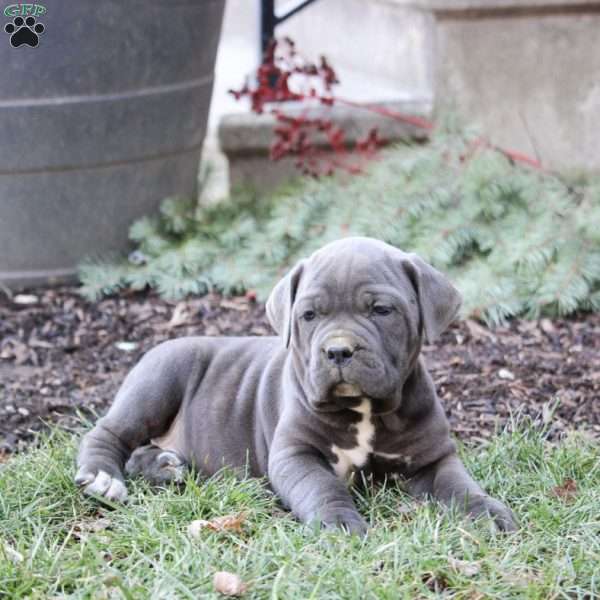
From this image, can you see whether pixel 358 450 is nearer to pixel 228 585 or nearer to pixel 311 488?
pixel 311 488

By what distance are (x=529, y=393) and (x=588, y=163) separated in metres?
2.79

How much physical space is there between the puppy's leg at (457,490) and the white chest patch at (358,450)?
7.8 inches

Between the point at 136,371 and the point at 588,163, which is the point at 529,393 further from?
the point at 588,163

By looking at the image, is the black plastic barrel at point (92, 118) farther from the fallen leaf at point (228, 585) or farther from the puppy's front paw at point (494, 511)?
the fallen leaf at point (228, 585)

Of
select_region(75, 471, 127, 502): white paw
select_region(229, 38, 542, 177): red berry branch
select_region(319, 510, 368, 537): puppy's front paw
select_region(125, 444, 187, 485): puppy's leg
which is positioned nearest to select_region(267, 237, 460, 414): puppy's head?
select_region(319, 510, 368, 537): puppy's front paw

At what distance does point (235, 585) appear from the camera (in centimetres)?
364

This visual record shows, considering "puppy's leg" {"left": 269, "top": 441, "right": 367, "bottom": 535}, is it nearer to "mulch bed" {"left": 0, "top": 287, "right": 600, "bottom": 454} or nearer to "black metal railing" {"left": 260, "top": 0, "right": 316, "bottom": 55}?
"mulch bed" {"left": 0, "top": 287, "right": 600, "bottom": 454}

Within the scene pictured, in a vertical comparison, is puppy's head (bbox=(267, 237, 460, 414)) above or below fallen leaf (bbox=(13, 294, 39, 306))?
above

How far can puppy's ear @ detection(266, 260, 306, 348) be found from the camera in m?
4.50

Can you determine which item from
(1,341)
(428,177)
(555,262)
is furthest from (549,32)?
(1,341)

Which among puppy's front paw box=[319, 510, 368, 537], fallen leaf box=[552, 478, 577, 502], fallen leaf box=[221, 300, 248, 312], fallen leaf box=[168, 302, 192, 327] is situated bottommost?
fallen leaf box=[168, 302, 192, 327]

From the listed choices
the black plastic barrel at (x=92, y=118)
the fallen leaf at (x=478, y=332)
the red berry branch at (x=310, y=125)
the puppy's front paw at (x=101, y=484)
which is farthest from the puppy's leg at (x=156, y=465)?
the red berry branch at (x=310, y=125)

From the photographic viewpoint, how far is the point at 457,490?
434cm

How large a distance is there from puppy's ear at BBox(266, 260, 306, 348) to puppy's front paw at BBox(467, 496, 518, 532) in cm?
84
